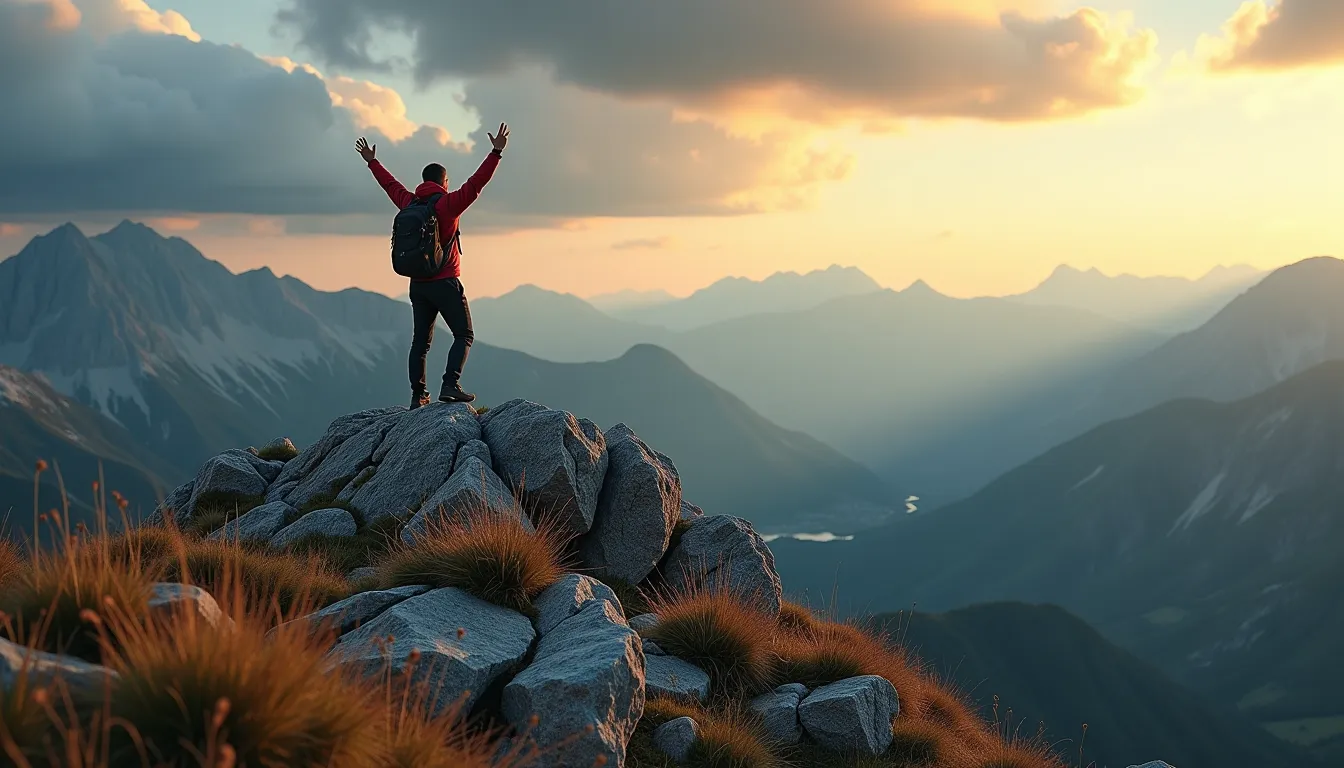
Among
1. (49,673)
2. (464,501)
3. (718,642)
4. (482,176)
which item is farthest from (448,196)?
(49,673)

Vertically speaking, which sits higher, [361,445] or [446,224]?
[446,224]

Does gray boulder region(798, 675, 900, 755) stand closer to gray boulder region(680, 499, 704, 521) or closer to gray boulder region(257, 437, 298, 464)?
gray boulder region(680, 499, 704, 521)

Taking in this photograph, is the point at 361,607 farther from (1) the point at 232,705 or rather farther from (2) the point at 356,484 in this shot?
(2) the point at 356,484

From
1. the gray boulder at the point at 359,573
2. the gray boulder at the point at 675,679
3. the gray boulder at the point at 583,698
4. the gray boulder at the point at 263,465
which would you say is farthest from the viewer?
the gray boulder at the point at 263,465

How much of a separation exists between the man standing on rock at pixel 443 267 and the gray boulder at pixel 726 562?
21.4 feet

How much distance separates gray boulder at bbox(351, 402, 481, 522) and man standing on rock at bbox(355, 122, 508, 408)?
1.39 m

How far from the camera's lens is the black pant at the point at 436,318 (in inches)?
857

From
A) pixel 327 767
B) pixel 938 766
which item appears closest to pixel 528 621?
pixel 327 767

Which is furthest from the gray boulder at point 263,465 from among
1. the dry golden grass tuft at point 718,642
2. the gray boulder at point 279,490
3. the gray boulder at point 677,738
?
the gray boulder at point 677,738

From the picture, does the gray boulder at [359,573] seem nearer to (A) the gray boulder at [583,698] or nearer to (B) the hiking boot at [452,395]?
(A) the gray boulder at [583,698]

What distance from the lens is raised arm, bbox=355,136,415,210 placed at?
22.2 metres

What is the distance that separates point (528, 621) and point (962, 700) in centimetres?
1204

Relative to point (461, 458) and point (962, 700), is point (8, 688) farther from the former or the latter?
point (962, 700)

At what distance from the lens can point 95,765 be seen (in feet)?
18.9
